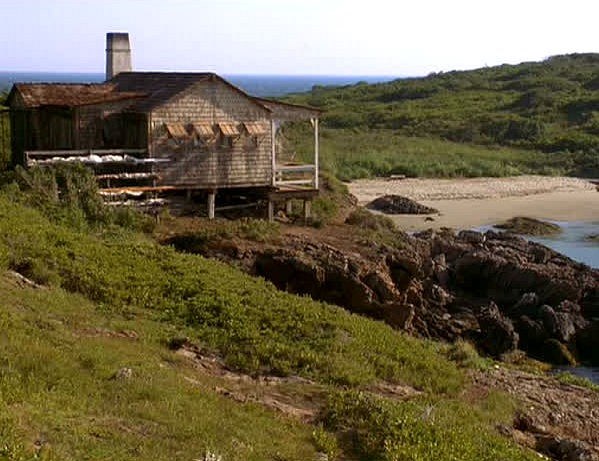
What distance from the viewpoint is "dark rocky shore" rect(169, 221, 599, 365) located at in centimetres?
2184

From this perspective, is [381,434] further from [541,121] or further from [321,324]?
[541,121]

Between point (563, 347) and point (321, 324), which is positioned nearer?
point (321, 324)

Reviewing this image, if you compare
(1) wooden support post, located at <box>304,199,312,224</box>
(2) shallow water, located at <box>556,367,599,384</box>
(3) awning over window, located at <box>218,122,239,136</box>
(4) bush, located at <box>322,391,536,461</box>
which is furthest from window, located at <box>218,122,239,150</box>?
(4) bush, located at <box>322,391,536,461</box>

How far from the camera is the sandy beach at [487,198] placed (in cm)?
4391

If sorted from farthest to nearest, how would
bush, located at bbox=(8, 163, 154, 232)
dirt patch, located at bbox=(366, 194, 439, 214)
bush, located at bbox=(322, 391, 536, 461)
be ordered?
1. dirt patch, located at bbox=(366, 194, 439, 214)
2. bush, located at bbox=(8, 163, 154, 232)
3. bush, located at bbox=(322, 391, 536, 461)

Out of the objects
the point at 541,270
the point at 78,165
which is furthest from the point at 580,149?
the point at 78,165

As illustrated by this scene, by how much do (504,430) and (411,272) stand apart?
1092cm

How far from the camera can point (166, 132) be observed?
24703 millimetres

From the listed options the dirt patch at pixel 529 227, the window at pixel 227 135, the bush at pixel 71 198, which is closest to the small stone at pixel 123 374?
the bush at pixel 71 198

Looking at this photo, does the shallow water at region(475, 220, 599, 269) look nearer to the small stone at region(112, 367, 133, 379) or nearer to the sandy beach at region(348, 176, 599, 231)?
the sandy beach at region(348, 176, 599, 231)

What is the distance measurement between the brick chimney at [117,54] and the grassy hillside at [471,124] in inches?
978

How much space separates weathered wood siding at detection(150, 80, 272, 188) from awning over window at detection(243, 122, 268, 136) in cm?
7

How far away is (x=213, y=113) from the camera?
25.4m

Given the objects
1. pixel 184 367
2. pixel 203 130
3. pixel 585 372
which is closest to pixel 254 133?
pixel 203 130
